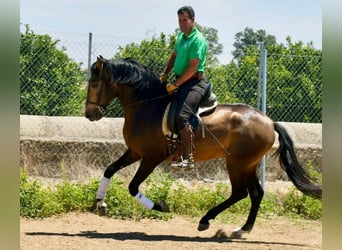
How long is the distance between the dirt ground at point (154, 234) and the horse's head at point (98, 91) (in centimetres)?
160

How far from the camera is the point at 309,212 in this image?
952cm

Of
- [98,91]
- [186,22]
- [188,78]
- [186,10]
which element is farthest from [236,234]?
[186,10]

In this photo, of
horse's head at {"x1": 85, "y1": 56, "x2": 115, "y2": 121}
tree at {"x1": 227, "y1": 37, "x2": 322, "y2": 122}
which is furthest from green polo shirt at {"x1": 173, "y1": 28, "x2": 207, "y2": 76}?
tree at {"x1": 227, "y1": 37, "x2": 322, "y2": 122}

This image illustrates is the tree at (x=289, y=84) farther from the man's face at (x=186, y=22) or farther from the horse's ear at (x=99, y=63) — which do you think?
the horse's ear at (x=99, y=63)

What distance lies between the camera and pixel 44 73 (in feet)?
31.1

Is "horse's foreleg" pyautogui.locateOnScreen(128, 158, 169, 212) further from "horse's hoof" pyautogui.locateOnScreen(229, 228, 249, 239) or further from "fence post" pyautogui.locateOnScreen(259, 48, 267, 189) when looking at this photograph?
"fence post" pyautogui.locateOnScreen(259, 48, 267, 189)

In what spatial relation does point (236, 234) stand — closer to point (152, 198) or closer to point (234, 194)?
point (234, 194)

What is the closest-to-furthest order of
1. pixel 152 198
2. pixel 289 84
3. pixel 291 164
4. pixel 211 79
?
pixel 291 164 → pixel 152 198 → pixel 211 79 → pixel 289 84

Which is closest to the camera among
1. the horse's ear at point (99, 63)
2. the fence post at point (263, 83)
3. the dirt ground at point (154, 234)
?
the dirt ground at point (154, 234)

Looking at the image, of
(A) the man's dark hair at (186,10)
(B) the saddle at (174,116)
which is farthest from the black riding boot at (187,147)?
(A) the man's dark hair at (186,10)

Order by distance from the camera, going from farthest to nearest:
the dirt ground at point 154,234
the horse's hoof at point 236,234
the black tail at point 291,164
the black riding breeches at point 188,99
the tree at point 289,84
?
the tree at point 289,84 < the black tail at point 291,164 < the horse's hoof at point 236,234 < the black riding breeches at point 188,99 < the dirt ground at point 154,234

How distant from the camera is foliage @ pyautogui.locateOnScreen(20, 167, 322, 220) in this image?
830cm

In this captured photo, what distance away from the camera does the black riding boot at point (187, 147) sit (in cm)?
701

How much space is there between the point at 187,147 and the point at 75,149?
3.08 meters
